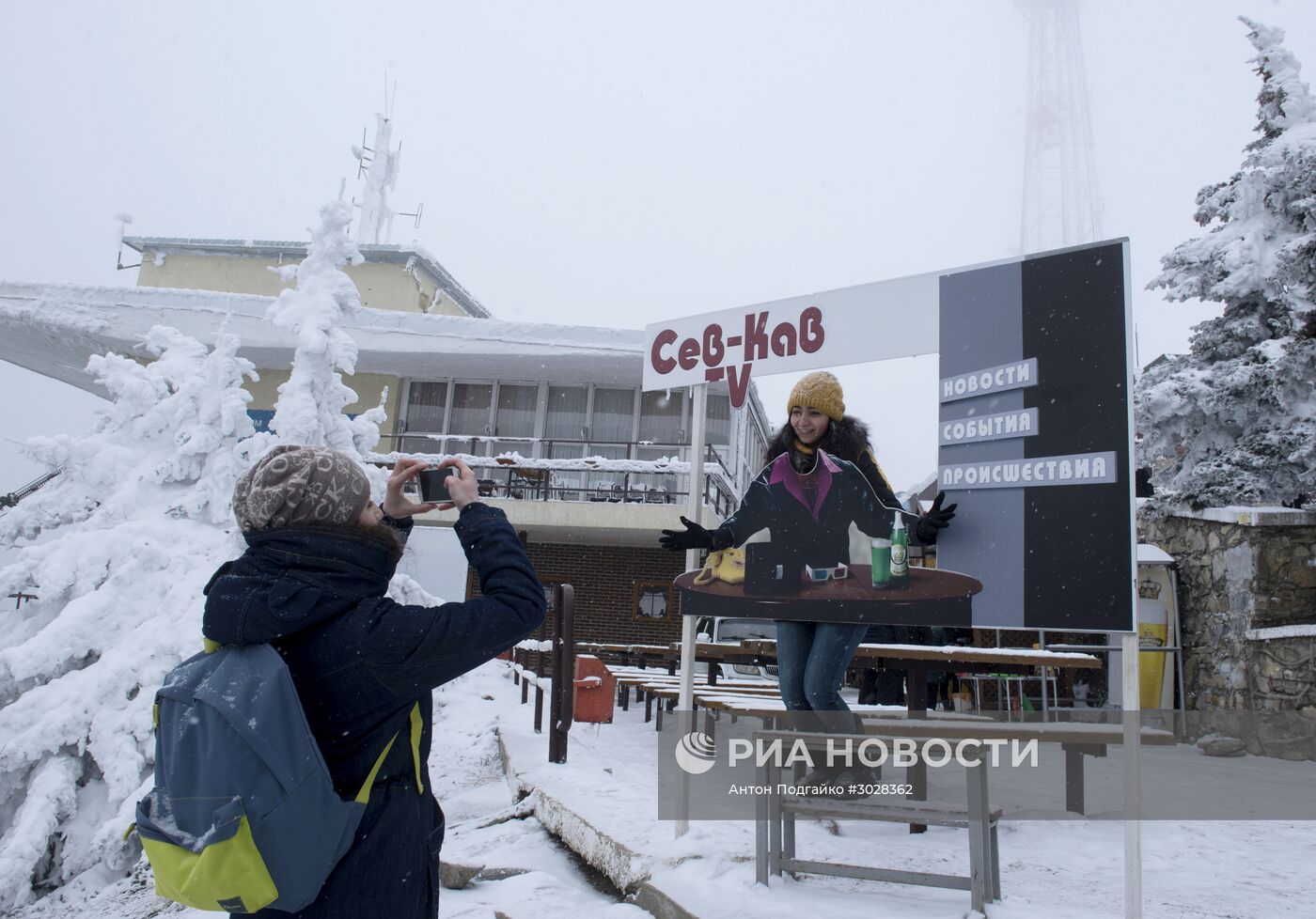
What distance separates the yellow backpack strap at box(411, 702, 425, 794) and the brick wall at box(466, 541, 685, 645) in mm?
17354

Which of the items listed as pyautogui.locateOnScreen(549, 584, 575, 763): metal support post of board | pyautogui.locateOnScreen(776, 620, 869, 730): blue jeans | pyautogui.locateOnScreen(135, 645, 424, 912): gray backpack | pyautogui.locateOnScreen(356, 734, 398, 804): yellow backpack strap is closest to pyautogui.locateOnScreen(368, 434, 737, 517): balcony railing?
pyautogui.locateOnScreen(549, 584, 575, 763): metal support post of board

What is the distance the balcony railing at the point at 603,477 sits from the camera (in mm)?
18078

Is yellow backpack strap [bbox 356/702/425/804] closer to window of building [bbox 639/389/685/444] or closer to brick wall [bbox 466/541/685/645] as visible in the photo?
brick wall [bbox 466/541/685/645]

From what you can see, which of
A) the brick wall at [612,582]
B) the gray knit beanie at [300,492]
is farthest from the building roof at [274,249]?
the gray knit beanie at [300,492]

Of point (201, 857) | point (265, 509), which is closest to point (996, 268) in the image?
point (265, 509)

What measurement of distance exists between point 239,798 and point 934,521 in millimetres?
3189

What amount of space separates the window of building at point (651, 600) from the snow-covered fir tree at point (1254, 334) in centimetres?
1017

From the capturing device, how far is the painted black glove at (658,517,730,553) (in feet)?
15.4

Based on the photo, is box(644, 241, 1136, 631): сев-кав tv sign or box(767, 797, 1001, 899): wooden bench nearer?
box(767, 797, 1001, 899): wooden bench

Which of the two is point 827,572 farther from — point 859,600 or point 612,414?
point 612,414

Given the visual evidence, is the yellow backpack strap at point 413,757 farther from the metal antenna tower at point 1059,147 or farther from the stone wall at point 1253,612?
the metal antenna tower at point 1059,147

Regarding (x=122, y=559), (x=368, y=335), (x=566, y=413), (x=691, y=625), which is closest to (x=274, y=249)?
(x=368, y=335)

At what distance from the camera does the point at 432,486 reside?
7.71 feet

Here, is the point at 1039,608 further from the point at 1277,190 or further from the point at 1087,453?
the point at 1277,190
